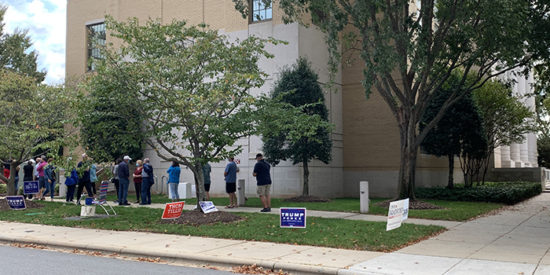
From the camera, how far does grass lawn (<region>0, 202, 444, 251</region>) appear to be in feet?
A: 32.9

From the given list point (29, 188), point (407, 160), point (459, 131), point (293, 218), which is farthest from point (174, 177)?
point (459, 131)

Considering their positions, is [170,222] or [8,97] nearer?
[170,222]

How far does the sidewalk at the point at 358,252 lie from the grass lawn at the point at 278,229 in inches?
14.8

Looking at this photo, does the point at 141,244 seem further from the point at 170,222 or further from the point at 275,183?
the point at 275,183

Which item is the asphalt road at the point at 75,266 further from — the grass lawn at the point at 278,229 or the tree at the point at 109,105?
the tree at the point at 109,105

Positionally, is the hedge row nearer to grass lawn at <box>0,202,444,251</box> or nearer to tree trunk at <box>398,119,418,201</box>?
Answer: tree trunk at <box>398,119,418,201</box>

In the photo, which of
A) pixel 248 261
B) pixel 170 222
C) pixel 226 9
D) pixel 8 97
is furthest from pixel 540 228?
pixel 8 97

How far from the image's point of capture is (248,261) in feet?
27.4

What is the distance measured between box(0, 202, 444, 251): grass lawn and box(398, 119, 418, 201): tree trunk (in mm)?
5066

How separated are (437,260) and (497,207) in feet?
34.7

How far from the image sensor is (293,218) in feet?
37.4

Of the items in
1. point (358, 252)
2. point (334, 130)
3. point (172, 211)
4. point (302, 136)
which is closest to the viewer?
point (358, 252)

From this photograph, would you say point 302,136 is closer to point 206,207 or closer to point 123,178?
point 206,207

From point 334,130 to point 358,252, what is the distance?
14405 millimetres
